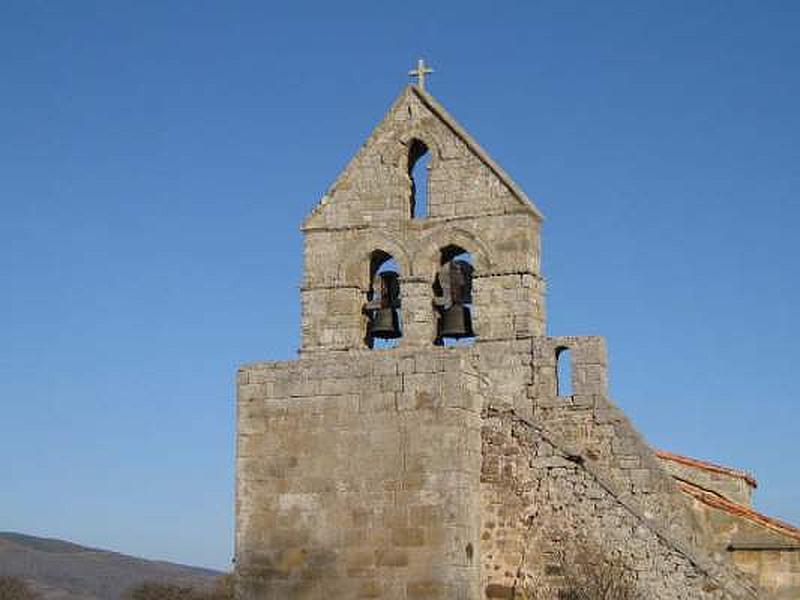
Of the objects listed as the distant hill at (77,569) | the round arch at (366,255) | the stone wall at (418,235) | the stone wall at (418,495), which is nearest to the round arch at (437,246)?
the stone wall at (418,235)

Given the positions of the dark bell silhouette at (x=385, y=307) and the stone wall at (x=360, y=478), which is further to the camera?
the dark bell silhouette at (x=385, y=307)

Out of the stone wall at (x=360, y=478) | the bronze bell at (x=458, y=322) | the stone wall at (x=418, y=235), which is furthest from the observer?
the bronze bell at (x=458, y=322)

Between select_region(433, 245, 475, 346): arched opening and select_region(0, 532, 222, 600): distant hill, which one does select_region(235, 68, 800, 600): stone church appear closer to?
select_region(433, 245, 475, 346): arched opening

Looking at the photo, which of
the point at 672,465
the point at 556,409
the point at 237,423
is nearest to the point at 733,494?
the point at 672,465

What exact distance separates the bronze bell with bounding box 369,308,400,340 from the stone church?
37 millimetres

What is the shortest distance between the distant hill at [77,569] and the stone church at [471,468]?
60093 millimetres

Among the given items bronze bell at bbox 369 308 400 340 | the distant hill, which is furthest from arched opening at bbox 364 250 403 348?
the distant hill

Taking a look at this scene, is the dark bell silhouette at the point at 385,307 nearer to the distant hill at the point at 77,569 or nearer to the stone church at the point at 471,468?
the stone church at the point at 471,468

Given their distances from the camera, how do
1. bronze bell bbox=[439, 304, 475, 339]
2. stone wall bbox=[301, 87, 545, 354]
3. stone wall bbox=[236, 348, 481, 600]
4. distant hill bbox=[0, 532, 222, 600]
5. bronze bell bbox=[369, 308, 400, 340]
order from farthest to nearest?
distant hill bbox=[0, 532, 222, 600] < bronze bell bbox=[369, 308, 400, 340] < bronze bell bbox=[439, 304, 475, 339] < stone wall bbox=[301, 87, 545, 354] < stone wall bbox=[236, 348, 481, 600]

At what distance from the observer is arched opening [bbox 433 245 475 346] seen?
16.8 meters

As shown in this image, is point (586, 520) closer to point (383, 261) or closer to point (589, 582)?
point (589, 582)

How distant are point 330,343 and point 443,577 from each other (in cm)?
407

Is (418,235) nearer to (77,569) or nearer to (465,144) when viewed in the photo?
(465,144)

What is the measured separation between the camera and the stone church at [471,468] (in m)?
13.7
